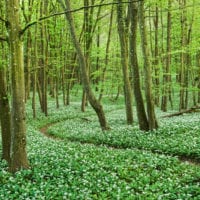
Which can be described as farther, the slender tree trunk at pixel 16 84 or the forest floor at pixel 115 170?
the slender tree trunk at pixel 16 84

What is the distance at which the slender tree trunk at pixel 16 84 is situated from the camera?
9047 mm

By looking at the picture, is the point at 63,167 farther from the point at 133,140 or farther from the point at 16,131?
the point at 133,140

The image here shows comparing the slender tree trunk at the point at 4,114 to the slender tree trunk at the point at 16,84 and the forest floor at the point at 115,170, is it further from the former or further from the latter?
the slender tree trunk at the point at 16,84

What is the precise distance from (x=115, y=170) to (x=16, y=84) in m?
4.10

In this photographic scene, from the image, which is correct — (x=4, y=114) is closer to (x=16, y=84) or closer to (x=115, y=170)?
(x=16, y=84)

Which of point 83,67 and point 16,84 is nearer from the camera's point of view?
point 16,84

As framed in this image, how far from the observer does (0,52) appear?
15.6m

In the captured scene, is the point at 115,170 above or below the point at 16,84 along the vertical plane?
below

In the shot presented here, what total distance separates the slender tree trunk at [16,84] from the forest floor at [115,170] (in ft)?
2.03

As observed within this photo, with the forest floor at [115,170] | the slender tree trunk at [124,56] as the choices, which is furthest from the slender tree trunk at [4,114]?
the slender tree trunk at [124,56]

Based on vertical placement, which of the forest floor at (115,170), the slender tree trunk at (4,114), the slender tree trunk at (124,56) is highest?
the slender tree trunk at (124,56)

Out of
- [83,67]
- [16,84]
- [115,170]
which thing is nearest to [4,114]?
[16,84]

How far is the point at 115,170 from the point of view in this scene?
33.3ft

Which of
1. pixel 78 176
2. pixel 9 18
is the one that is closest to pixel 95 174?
pixel 78 176
